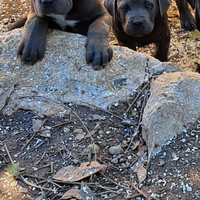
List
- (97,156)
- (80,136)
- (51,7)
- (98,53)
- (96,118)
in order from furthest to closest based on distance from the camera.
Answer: (51,7)
(98,53)
(96,118)
(80,136)
(97,156)

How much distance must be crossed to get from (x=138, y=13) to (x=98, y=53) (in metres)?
0.97

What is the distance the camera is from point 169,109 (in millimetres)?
2166

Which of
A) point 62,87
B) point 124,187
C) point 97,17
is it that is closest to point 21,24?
point 97,17

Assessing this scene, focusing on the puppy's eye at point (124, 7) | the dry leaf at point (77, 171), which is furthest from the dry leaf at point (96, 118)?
the puppy's eye at point (124, 7)

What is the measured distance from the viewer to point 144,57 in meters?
2.75

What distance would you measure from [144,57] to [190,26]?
6.63 feet

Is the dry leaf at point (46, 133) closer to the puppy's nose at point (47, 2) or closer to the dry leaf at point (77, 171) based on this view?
the dry leaf at point (77, 171)

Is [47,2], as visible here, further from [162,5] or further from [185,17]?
[185,17]

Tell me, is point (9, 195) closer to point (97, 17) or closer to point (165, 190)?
point (165, 190)

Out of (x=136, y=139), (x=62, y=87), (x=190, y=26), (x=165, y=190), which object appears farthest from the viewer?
(x=190, y=26)

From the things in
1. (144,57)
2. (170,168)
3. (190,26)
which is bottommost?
(190,26)

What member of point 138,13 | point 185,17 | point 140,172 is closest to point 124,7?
point 138,13

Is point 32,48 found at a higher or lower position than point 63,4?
lower

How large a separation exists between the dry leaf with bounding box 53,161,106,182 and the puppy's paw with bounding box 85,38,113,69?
869 millimetres
